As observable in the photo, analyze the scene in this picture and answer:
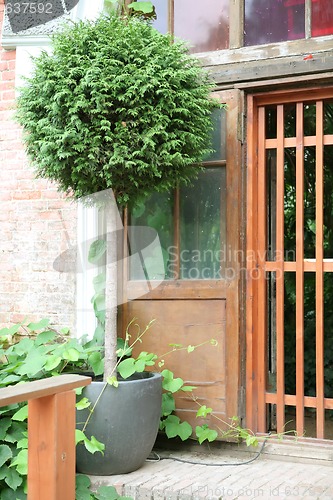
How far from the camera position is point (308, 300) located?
648cm

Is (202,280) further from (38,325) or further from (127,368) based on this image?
(38,325)

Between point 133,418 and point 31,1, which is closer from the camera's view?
point 133,418

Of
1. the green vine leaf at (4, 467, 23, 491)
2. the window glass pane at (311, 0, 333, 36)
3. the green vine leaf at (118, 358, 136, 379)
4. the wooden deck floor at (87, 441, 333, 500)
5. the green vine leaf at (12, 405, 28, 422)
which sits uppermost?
the window glass pane at (311, 0, 333, 36)

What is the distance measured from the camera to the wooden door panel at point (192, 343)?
3980 millimetres

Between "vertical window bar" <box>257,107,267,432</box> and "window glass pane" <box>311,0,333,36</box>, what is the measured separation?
1.80ft

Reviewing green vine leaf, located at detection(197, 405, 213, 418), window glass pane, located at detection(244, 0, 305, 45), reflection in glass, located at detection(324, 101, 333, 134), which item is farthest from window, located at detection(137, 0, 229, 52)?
green vine leaf, located at detection(197, 405, 213, 418)

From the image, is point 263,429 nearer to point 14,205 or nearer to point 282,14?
point 14,205

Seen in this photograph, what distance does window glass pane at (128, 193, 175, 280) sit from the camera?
4.17 m

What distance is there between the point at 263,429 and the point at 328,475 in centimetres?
55

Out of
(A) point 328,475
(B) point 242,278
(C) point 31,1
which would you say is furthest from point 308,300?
(C) point 31,1

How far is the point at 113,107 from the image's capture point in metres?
3.45

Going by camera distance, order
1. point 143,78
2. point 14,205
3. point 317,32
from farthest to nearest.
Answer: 1. point 14,205
2. point 317,32
3. point 143,78

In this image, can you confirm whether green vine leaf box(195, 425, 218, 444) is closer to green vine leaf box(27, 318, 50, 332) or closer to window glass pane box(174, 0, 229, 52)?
green vine leaf box(27, 318, 50, 332)

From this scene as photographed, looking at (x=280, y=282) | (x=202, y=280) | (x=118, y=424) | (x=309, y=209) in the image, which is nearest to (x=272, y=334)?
(x=280, y=282)
